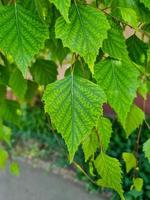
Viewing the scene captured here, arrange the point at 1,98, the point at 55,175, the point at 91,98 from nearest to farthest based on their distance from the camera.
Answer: the point at 91,98
the point at 1,98
the point at 55,175

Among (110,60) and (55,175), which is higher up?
(110,60)

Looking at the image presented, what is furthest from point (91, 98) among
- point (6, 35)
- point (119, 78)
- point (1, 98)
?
point (1, 98)

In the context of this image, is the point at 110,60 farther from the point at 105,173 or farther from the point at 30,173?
the point at 30,173

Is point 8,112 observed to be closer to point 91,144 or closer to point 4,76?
point 4,76

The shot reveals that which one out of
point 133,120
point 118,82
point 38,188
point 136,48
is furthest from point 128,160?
point 38,188

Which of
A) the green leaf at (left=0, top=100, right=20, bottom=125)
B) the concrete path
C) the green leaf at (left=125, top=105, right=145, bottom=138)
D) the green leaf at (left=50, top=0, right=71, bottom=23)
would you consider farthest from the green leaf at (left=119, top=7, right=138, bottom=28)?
the concrete path

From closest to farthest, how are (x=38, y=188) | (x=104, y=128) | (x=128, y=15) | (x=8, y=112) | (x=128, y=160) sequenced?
(x=128, y=15)
(x=104, y=128)
(x=128, y=160)
(x=8, y=112)
(x=38, y=188)
